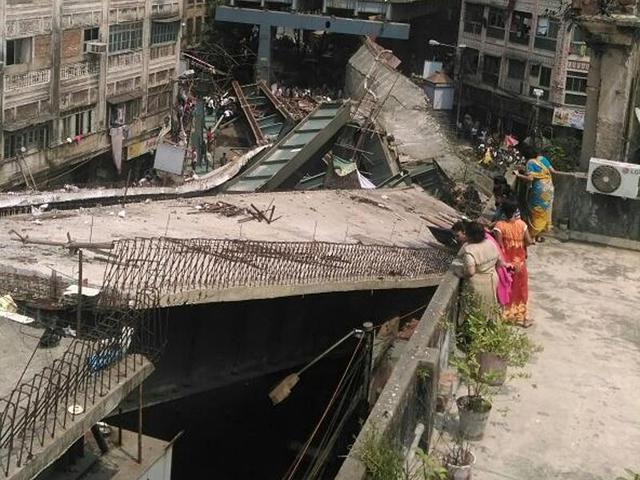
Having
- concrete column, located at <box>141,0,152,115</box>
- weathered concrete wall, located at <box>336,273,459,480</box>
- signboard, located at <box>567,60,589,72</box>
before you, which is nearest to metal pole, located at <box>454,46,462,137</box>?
signboard, located at <box>567,60,589,72</box>

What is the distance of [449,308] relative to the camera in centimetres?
860

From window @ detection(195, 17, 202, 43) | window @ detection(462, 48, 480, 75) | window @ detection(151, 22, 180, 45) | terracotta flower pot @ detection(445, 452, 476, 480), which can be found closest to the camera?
terracotta flower pot @ detection(445, 452, 476, 480)

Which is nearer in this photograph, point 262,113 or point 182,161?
point 182,161

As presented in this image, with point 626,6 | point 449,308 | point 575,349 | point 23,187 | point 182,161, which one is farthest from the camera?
point 182,161

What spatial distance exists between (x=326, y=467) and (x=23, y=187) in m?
21.0

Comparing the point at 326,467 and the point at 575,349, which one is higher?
the point at 575,349

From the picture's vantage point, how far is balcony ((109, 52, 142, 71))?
1409 inches

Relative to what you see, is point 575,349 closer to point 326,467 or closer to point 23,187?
point 326,467

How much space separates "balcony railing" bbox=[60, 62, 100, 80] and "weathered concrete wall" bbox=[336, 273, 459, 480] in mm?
26170

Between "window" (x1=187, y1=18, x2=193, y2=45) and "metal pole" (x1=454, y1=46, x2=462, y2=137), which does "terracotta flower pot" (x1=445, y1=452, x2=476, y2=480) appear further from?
"window" (x1=187, y1=18, x2=193, y2=45)

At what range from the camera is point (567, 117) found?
145ft

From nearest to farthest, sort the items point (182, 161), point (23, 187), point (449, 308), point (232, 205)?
point (449, 308), point (232, 205), point (23, 187), point (182, 161)

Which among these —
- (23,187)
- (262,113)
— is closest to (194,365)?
(23,187)

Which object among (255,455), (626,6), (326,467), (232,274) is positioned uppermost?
(626,6)
